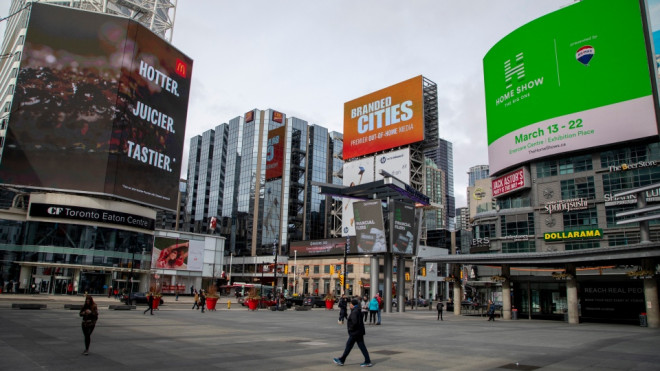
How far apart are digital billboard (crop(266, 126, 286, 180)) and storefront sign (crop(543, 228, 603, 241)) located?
73.3 metres

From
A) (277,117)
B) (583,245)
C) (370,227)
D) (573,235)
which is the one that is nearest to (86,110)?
(370,227)

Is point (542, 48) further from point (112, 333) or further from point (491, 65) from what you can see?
point (112, 333)

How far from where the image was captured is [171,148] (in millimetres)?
68875

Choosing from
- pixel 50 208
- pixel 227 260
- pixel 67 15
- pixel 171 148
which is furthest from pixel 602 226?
pixel 227 260

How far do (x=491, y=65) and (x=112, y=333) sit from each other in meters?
62.6

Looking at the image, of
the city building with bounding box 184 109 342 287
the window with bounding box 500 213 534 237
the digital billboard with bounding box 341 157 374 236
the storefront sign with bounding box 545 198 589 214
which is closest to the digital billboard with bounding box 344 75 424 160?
the digital billboard with bounding box 341 157 374 236

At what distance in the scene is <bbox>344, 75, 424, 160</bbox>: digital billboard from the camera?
276 feet

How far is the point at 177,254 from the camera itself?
256ft

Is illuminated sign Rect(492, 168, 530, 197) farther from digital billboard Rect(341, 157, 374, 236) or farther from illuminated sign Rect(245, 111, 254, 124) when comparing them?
illuminated sign Rect(245, 111, 254, 124)

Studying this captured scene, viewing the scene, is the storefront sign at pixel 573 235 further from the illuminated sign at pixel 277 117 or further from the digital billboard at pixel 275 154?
the illuminated sign at pixel 277 117

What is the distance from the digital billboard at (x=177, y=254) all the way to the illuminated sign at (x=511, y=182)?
51748 millimetres

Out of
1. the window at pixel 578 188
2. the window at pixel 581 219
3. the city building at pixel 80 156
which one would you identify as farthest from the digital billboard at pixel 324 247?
the window at pixel 578 188

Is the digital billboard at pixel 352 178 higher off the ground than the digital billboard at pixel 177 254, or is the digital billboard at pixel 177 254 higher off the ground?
the digital billboard at pixel 352 178

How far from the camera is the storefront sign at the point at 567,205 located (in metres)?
54.9
